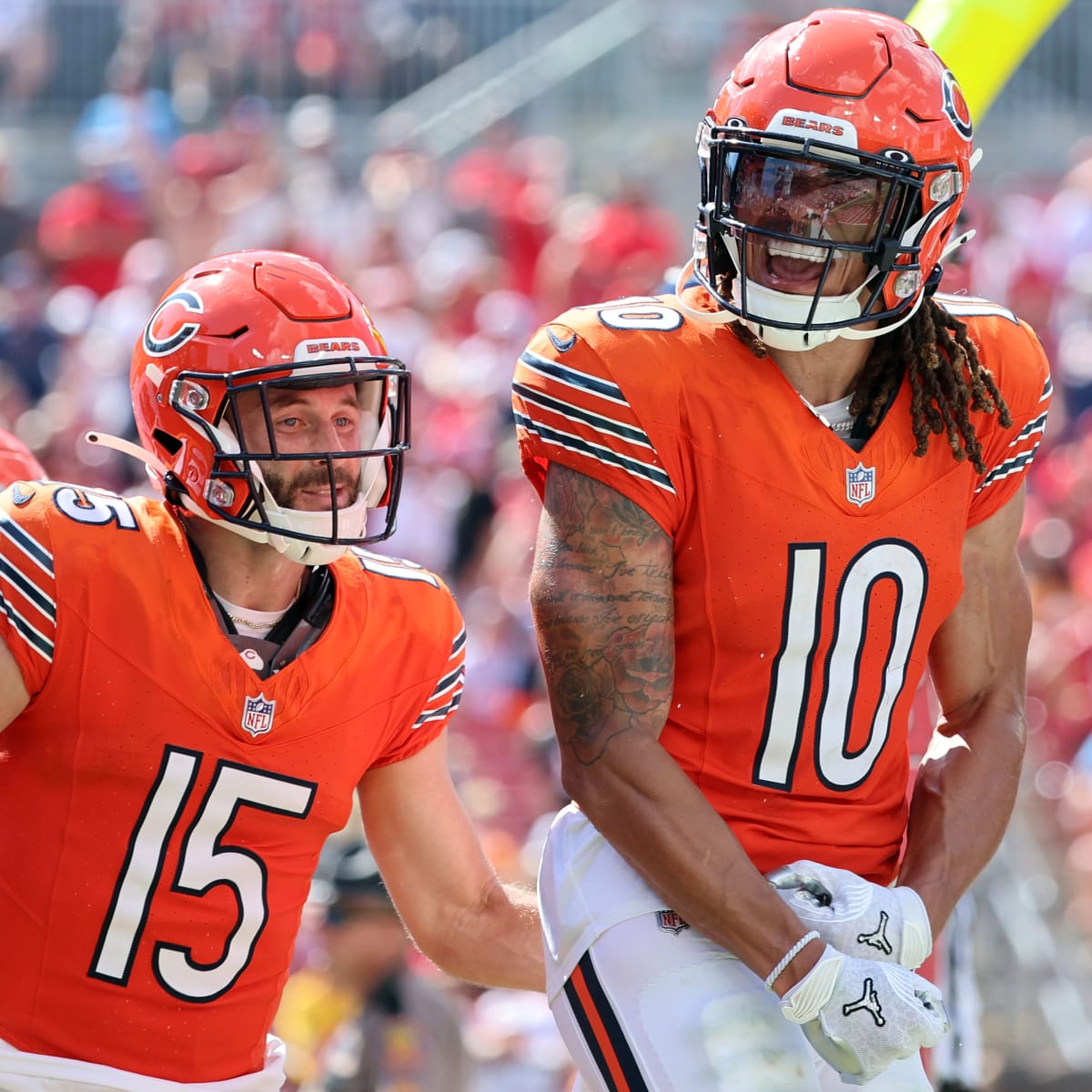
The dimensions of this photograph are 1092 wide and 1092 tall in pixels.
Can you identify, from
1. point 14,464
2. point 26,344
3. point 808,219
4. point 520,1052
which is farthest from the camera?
point 26,344

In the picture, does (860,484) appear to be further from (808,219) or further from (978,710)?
(978,710)

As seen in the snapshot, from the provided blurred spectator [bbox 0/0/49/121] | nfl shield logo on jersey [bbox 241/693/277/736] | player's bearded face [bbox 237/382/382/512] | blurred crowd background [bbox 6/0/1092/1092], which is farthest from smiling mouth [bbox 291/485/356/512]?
blurred spectator [bbox 0/0/49/121]

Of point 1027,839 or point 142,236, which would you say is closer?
point 1027,839

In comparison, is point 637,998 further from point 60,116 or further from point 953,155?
point 60,116

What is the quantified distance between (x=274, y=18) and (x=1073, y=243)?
608 centimetres

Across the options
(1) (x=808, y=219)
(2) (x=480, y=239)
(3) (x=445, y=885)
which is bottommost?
(2) (x=480, y=239)

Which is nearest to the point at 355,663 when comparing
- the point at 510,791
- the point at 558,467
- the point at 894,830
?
the point at 558,467

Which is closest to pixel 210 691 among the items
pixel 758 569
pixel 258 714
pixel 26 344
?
pixel 258 714

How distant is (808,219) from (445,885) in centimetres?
142

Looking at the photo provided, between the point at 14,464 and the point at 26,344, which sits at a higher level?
the point at 14,464

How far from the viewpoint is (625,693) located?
288cm

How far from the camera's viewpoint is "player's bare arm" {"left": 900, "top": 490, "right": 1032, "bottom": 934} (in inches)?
122

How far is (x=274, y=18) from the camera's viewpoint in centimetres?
1302

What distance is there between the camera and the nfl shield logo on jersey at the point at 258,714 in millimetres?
3035
